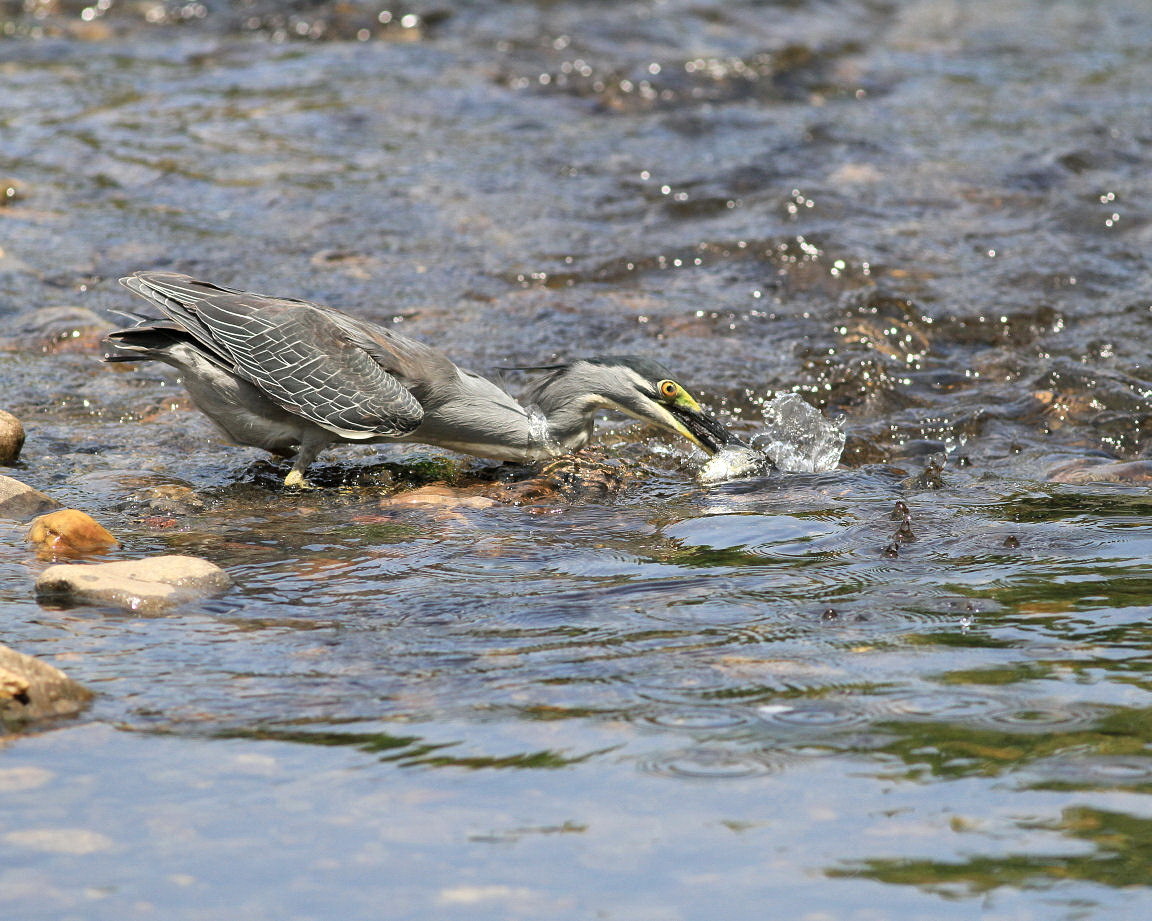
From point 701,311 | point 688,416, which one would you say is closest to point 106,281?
point 701,311

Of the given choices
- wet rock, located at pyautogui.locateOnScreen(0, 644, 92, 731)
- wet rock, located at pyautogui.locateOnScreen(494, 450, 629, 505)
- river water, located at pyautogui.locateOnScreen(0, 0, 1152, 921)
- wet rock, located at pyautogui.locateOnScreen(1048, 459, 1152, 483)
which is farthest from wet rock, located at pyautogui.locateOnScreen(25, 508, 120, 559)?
wet rock, located at pyautogui.locateOnScreen(1048, 459, 1152, 483)

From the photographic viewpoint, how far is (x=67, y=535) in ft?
17.5

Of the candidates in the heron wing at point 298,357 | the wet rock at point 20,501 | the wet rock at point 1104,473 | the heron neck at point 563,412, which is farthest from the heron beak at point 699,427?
the wet rock at point 20,501

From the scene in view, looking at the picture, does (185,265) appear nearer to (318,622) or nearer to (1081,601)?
(318,622)

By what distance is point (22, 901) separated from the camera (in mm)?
3027

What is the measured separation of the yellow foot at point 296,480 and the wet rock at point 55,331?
2.34 meters

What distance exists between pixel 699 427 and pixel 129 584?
3157 mm

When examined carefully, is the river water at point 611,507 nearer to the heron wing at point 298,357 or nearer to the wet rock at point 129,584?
the wet rock at point 129,584

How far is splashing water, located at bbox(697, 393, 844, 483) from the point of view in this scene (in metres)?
6.90

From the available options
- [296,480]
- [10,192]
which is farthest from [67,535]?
[10,192]

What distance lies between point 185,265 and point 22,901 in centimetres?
720

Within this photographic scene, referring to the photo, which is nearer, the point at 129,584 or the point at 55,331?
the point at 129,584

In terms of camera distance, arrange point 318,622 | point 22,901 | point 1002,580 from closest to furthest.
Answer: point 22,901
point 318,622
point 1002,580

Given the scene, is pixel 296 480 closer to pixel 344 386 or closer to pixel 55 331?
pixel 344 386
